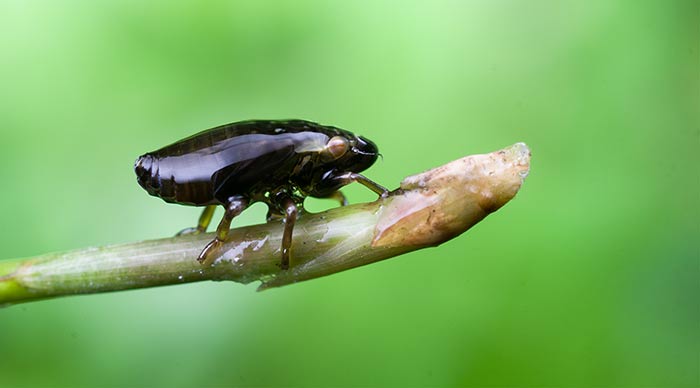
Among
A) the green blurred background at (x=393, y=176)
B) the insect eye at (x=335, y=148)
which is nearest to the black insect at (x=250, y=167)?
the insect eye at (x=335, y=148)

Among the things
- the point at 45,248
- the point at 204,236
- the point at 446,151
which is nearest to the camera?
the point at 204,236

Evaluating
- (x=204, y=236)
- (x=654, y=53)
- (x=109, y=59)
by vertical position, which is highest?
(x=109, y=59)

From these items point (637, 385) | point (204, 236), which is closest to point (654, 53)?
point (637, 385)

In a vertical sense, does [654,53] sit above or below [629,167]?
above

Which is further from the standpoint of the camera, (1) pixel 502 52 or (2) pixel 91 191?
(1) pixel 502 52

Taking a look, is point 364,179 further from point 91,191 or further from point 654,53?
point 654,53

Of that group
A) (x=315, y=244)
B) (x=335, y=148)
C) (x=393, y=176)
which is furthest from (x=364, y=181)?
(x=393, y=176)
